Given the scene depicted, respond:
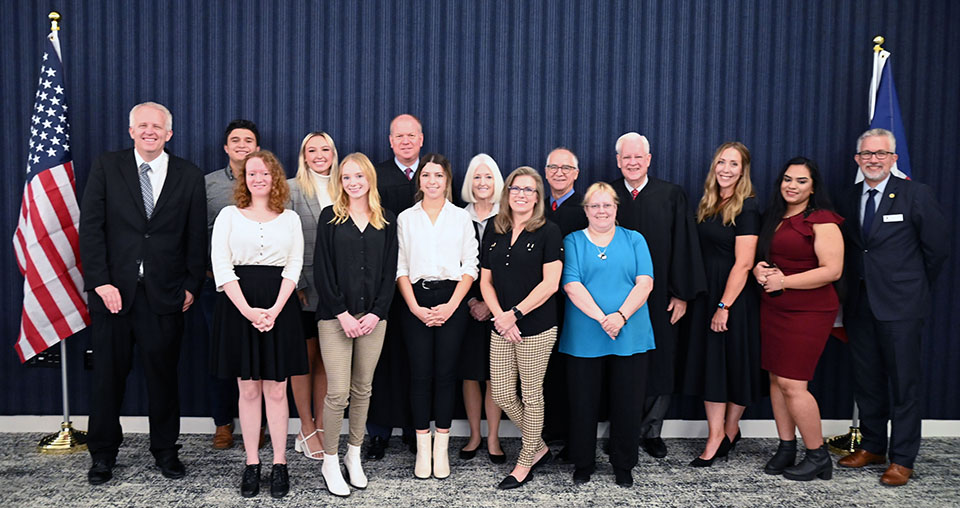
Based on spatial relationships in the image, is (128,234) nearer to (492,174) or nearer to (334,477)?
(334,477)

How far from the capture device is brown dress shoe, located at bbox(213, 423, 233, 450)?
367 cm

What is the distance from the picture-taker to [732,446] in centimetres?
368

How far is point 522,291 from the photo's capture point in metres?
3.04

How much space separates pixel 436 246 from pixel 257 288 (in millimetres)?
886

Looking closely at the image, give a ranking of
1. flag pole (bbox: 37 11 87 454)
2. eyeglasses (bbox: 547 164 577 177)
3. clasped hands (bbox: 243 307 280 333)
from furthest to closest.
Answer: flag pole (bbox: 37 11 87 454), eyeglasses (bbox: 547 164 577 177), clasped hands (bbox: 243 307 280 333)

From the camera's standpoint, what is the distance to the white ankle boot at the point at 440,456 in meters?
3.23

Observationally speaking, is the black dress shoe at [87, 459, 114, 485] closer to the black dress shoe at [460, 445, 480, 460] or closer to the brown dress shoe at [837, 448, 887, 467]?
the black dress shoe at [460, 445, 480, 460]

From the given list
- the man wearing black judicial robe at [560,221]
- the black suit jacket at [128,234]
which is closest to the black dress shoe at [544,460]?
the man wearing black judicial robe at [560,221]

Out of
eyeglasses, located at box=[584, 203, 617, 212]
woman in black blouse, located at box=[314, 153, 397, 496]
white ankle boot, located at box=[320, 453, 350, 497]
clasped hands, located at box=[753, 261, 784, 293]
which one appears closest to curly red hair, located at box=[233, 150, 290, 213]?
woman in black blouse, located at box=[314, 153, 397, 496]

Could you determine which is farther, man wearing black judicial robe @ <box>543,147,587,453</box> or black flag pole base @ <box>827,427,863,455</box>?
black flag pole base @ <box>827,427,863,455</box>

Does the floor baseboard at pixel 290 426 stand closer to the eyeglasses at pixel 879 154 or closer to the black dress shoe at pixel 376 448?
the black dress shoe at pixel 376 448

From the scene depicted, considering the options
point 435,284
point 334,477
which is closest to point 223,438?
point 334,477

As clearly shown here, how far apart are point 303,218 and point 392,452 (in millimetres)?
1467

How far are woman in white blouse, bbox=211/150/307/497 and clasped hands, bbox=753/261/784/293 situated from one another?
2.40 metres
